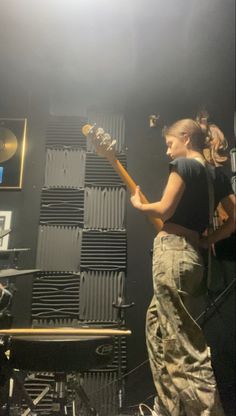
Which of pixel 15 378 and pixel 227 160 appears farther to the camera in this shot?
pixel 227 160

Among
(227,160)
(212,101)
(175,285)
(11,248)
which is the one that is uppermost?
(212,101)

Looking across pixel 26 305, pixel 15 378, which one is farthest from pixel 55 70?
pixel 15 378

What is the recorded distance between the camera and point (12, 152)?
204 centimetres

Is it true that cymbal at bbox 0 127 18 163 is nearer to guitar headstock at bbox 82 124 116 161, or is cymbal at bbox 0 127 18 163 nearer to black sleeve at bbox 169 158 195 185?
guitar headstock at bbox 82 124 116 161

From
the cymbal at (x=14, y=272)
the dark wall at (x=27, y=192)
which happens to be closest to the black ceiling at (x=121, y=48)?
the dark wall at (x=27, y=192)

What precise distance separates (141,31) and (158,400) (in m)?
2.12

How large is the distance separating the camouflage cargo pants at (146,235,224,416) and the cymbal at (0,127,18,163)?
106 cm

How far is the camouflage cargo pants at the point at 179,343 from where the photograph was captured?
1.41 m

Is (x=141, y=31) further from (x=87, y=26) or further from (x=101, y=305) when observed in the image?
(x=101, y=305)

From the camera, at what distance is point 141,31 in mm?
2104

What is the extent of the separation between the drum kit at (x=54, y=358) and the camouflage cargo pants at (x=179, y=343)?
0.92 ft

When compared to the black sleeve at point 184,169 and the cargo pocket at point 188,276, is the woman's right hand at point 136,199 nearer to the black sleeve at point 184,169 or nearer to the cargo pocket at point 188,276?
the black sleeve at point 184,169

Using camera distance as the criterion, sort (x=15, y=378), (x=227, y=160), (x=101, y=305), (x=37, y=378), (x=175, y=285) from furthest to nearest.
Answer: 1. (x=227, y=160)
2. (x=101, y=305)
3. (x=37, y=378)
4. (x=15, y=378)
5. (x=175, y=285)

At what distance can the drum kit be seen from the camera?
1.51 meters
